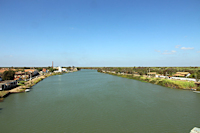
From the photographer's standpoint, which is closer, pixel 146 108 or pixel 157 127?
pixel 157 127

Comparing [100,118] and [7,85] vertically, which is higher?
[7,85]

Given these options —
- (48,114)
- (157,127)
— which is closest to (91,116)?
(48,114)

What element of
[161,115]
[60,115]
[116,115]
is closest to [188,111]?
[161,115]

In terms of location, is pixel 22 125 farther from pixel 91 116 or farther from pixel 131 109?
pixel 131 109

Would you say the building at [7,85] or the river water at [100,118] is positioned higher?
the building at [7,85]

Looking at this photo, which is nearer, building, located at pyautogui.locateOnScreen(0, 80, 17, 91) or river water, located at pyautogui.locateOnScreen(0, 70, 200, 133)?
Answer: river water, located at pyautogui.locateOnScreen(0, 70, 200, 133)

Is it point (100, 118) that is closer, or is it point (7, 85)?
point (100, 118)

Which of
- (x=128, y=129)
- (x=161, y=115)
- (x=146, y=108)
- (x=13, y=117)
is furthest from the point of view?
(x=146, y=108)

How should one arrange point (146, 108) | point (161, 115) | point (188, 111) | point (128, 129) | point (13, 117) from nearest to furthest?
point (128, 129) < point (13, 117) < point (161, 115) < point (188, 111) < point (146, 108)

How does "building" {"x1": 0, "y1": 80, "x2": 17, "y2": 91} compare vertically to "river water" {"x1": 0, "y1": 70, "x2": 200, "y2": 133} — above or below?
above

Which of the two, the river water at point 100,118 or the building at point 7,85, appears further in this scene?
the building at point 7,85

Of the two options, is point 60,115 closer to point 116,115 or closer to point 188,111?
point 116,115
